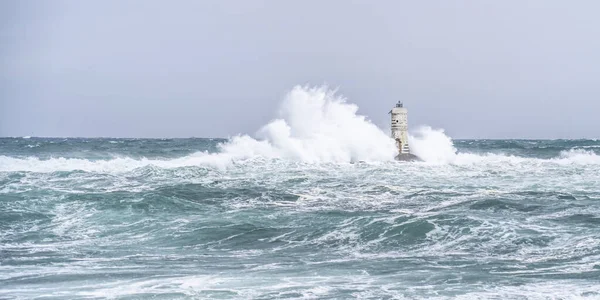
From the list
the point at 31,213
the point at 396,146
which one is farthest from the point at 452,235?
the point at 396,146

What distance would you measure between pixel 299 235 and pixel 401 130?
54.3 ft

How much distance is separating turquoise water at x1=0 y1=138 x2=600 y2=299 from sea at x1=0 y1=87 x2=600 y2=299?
0.11 ft

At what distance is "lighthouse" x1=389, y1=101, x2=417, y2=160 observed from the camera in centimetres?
2773

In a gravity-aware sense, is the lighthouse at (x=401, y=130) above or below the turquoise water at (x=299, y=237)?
above

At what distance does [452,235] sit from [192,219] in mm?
5393

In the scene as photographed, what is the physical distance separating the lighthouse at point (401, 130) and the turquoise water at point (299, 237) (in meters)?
4.41

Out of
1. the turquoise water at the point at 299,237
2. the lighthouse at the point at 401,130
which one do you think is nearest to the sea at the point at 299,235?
the turquoise water at the point at 299,237

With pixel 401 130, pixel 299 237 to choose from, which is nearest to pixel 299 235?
pixel 299 237

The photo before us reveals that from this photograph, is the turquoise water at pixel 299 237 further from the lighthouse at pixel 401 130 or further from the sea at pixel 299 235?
the lighthouse at pixel 401 130

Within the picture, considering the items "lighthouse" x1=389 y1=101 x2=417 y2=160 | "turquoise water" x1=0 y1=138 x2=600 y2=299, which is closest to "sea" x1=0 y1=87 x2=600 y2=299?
"turquoise water" x1=0 y1=138 x2=600 y2=299

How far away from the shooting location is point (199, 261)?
1097cm

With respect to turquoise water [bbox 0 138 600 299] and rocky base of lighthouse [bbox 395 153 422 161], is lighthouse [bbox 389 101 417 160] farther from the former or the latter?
turquoise water [bbox 0 138 600 299]

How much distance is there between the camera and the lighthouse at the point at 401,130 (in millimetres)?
27734

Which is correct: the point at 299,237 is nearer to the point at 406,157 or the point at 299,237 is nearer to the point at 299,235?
the point at 299,235
